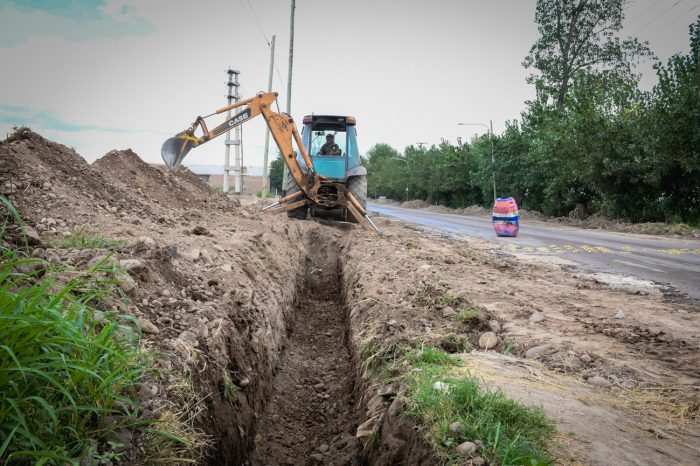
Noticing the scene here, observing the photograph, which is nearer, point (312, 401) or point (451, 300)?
point (312, 401)

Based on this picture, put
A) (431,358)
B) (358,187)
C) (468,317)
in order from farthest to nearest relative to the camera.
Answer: (358,187), (468,317), (431,358)

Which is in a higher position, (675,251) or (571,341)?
(675,251)

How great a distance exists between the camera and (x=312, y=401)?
15.8ft

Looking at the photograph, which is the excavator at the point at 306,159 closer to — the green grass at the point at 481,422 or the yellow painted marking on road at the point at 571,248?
the yellow painted marking on road at the point at 571,248

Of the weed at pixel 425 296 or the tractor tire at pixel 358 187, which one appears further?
the tractor tire at pixel 358 187

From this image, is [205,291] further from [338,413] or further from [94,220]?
[94,220]

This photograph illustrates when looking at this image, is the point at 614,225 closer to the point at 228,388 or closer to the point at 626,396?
the point at 626,396

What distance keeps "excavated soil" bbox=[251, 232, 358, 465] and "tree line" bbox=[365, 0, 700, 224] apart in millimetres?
16454

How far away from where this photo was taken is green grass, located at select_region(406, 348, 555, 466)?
226 centimetres

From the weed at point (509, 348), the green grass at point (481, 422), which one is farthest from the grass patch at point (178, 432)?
the weed at point (509, 348)

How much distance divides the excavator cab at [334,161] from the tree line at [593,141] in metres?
12.2

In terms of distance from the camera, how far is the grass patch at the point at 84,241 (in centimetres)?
401

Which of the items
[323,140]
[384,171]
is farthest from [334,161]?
[384,171]

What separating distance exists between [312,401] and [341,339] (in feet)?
5.09
